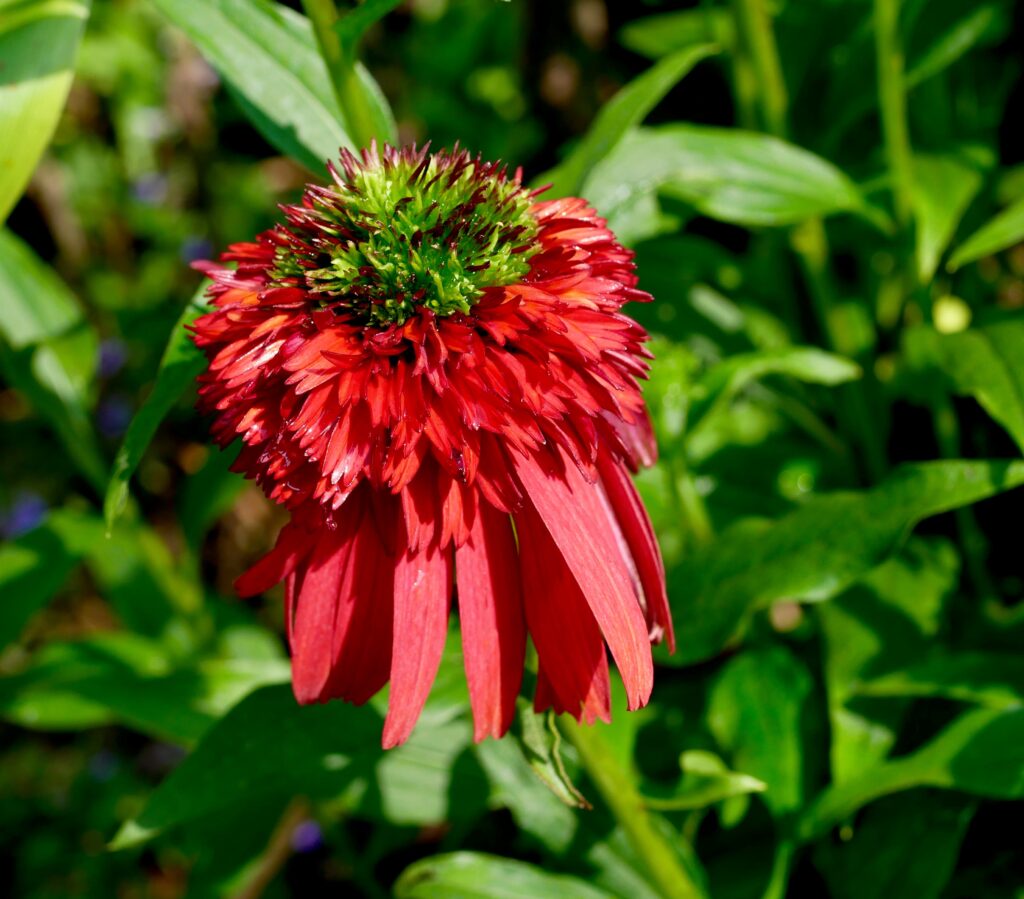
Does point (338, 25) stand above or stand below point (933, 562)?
above

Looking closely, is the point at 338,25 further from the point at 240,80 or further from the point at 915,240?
the point at 915,240

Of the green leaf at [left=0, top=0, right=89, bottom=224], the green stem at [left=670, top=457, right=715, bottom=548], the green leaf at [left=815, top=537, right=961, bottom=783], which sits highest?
the green leaf at [left=0, top=0, right=89, bottom=224]

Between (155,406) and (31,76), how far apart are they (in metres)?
0.44

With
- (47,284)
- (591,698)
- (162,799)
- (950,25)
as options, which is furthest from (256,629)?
(950,25)

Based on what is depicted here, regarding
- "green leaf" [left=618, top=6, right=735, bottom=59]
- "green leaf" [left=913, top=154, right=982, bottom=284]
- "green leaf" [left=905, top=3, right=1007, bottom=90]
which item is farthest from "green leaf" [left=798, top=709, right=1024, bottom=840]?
"green leaf" [left=618, top=6, right=735, bottom=59]

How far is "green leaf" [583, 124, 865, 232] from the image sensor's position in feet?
4.52

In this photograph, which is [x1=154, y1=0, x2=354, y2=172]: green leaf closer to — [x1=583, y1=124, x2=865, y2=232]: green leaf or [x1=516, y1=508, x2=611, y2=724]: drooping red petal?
[x1=583, y1=124, x2=865, y2=232]: green leaf

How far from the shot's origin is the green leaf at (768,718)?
1.27 m

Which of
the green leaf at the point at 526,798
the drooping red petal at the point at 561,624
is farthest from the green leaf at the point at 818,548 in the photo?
the drooping red petal at the point at 561,624

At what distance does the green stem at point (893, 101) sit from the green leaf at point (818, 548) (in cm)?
55

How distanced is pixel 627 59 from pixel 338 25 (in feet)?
6.37

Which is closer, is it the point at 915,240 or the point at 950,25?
the point at 915,240

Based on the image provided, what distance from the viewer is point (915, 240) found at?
1547 mm

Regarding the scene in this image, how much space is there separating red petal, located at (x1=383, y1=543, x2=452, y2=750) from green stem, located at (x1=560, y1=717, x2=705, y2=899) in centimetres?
18
